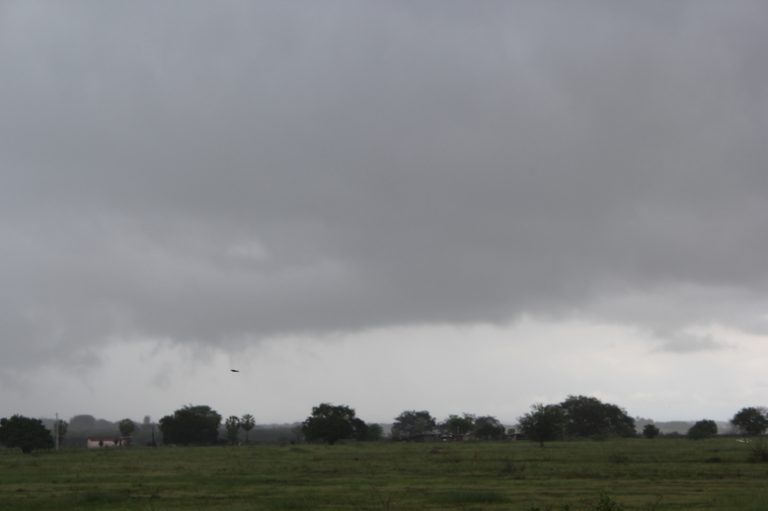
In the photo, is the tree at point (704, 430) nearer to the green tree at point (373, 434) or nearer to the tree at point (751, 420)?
the tree at point (751, 420)

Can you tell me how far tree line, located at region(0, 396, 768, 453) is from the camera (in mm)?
104600

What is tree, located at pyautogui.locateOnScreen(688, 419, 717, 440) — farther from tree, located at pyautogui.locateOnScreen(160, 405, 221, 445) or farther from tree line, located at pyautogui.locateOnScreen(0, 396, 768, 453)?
tree, located at pyautogui.locateOnScreen(160, 405, 221, 445)

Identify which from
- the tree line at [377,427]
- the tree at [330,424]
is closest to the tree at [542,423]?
the tree line at [377,427]

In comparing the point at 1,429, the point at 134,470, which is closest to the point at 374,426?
the point at 1,429

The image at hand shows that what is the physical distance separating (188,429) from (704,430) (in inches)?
3395

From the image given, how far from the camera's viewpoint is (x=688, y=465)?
171 ft

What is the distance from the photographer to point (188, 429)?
5458 inches

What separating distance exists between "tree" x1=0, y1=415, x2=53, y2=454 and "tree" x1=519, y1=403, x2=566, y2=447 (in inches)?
2411

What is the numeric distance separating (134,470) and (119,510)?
26.5m

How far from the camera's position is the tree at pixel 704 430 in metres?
137

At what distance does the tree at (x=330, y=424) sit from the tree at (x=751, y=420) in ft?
254

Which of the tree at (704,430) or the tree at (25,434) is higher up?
the tree at (25,434)

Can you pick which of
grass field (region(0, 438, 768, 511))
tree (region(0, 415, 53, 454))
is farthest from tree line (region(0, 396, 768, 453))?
grass field (region(0, 438, 768, 511))

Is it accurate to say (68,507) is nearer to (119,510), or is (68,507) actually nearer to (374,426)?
(119,510)
